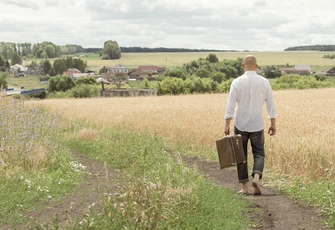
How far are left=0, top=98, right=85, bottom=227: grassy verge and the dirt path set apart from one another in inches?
11.1

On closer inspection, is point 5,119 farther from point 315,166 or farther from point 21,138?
point 315,166

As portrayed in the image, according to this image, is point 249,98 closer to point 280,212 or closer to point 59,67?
point 280,212

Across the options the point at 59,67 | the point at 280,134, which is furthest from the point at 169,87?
the point at 59,67

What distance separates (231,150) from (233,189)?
4.64ft

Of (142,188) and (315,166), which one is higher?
(142,188)

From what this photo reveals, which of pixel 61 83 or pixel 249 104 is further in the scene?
pixel 61 83

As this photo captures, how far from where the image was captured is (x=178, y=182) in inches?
358

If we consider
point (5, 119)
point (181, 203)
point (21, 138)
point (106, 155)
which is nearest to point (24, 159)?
point (21, 138)

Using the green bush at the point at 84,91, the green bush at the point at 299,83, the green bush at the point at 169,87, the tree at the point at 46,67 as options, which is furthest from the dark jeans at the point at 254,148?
the tree at the point at 46,67

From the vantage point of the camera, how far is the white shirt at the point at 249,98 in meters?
9.72

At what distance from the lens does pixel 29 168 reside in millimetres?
11383

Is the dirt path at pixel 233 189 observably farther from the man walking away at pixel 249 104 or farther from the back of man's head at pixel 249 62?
the back of man's head at pixel 249 62

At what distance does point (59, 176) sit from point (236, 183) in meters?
3.90

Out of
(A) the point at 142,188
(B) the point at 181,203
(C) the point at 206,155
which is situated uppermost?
(A) the point at 142,188
